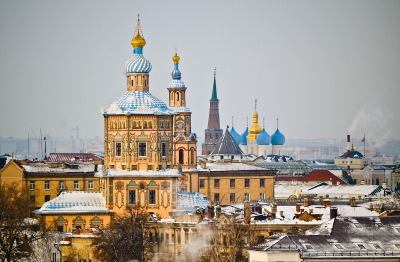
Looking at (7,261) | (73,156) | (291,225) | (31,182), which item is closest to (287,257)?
(291,225)

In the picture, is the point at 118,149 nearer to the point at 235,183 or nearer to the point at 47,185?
the point at 47,185

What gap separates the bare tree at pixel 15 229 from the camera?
108438 mm

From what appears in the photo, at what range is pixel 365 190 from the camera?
154125mm

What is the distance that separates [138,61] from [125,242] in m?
22.5

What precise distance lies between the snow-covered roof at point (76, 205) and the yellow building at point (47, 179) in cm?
1999

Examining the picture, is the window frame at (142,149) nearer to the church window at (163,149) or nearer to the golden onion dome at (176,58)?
the church window at (163,149)

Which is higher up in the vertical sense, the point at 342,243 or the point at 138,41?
the point at 138,41

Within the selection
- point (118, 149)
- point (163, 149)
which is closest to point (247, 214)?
point (163, 149)

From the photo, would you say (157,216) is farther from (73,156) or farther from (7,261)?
(73,156)

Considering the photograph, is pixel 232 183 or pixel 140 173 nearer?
pixel 140 173

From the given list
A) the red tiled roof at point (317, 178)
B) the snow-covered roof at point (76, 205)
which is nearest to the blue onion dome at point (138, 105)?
the snow-covered roof at point (76, 205)

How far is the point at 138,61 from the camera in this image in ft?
402

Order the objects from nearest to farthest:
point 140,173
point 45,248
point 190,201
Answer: point 45,248, point 140,173, point 190,201

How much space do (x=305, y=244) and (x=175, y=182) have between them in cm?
3477
